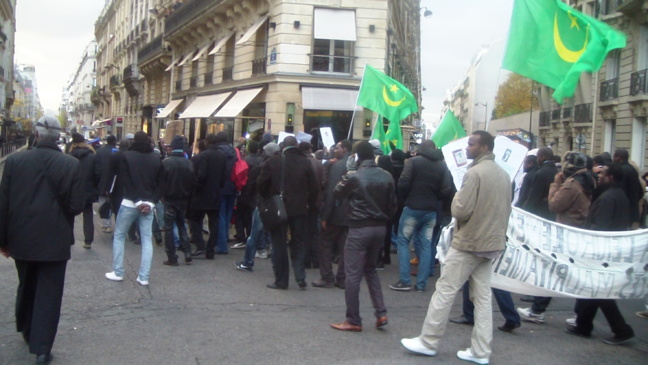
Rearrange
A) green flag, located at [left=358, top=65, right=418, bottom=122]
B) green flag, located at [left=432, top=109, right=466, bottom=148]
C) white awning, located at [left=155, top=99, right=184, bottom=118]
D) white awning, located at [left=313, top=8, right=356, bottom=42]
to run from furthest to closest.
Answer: white awning, located at [left=155, top=99, right=184, bottom=118] < white awning, located at [left=313, top=8, right=356, bottom=42] < green flag, located at [left=358, top=65, right=418, bottom=122] < green flag, located at [left=432, top=109, right=466, bottom=148]

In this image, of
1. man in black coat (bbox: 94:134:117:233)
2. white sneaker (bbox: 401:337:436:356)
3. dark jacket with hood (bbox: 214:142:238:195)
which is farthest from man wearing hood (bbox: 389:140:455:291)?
man in black coat (bbox: 94:134:117:233)

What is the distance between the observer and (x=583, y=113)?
36.9 metres

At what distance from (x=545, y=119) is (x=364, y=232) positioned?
44.0 m

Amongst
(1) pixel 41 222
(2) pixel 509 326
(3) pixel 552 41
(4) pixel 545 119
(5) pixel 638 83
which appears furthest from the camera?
(4) pixel 545 119

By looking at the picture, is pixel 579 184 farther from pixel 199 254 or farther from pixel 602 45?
pixel 199 254

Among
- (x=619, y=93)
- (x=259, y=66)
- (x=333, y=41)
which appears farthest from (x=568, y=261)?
(x=619, y=93)

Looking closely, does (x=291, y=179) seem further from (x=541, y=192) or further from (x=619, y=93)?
(x=619, y=93)

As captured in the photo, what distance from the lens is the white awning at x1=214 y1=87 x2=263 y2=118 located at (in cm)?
2306

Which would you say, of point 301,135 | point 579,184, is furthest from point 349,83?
point 579,184

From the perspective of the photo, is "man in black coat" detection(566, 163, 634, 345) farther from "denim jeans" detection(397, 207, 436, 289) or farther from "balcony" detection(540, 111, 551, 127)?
"balcony" detection(540, 111, 551, 127)

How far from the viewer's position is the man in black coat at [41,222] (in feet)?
16.4

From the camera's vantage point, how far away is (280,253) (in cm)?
798

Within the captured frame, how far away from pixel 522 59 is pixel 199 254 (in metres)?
5.27

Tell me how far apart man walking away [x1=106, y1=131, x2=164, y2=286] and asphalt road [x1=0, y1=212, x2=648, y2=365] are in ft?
0.93
